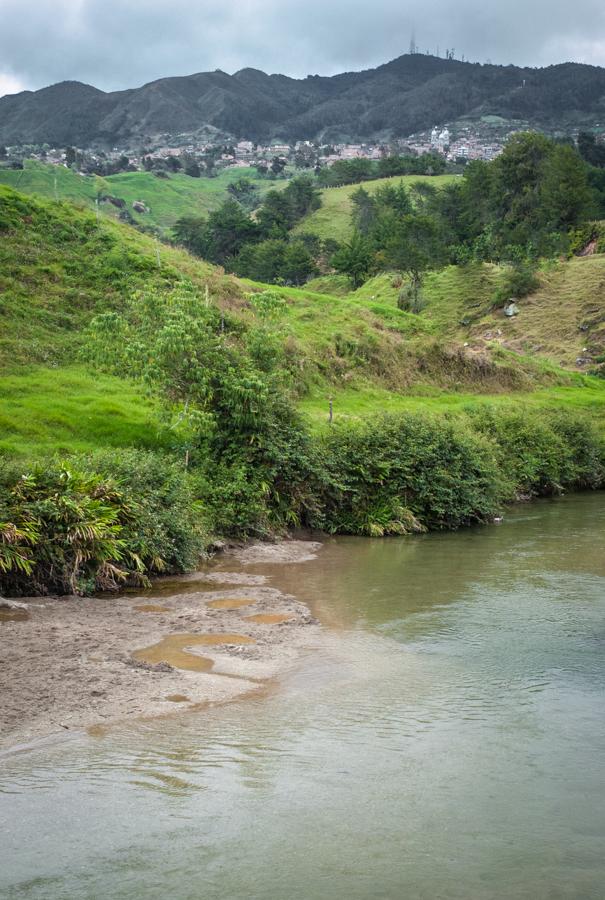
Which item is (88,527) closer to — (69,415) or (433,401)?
(69,415)

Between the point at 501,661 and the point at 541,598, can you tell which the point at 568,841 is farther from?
the point at 541,598

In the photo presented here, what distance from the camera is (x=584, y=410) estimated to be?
43.0 metres

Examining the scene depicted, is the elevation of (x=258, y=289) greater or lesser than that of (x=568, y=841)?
greater

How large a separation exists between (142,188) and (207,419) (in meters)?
132

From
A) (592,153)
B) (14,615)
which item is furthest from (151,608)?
(592,153)

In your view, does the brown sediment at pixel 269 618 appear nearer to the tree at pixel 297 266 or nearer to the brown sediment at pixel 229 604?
the brown sediment at pixel 229 604

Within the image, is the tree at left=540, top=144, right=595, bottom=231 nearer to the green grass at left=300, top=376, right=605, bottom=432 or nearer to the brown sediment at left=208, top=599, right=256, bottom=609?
the green grass at left=300, top=376, right=605, bottom=432

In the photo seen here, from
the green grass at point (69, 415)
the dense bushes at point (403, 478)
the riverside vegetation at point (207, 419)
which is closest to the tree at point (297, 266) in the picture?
the riverside vegetation at point (207, 419)

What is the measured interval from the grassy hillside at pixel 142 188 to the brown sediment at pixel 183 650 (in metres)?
88.9

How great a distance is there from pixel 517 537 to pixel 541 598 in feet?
23.4

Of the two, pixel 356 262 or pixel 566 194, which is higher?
pixel 566 194

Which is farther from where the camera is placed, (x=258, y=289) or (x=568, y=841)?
(x=258, y=289)

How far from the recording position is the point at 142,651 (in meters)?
12.9

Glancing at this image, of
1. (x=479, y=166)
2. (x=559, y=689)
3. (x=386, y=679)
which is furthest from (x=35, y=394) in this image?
(x=479, y=166)
